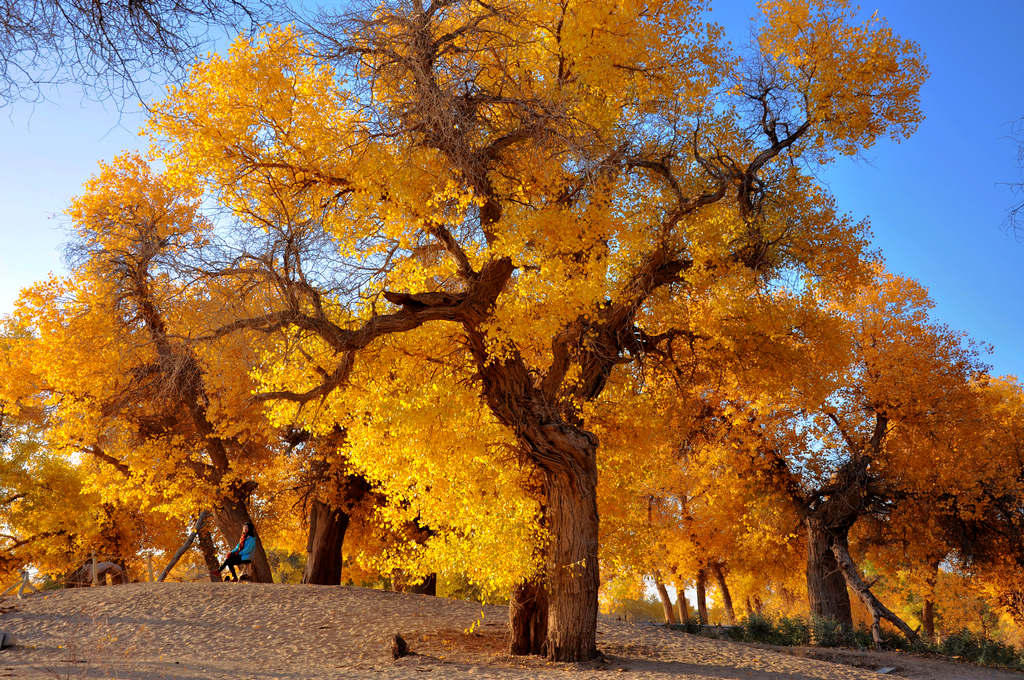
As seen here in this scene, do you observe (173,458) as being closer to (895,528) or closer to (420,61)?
(420,61)

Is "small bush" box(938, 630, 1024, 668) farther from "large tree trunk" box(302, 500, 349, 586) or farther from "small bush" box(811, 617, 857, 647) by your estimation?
"large tree trunk" box(302, 500, 349, 586)

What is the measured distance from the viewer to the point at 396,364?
36.8 ft

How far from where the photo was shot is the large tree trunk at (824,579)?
1756 cm

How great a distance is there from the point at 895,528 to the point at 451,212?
14758 mm

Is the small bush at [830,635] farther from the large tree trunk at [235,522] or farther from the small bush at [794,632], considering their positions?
the large tree trunk at [235,522]

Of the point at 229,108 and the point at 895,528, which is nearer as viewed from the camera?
the point at 229,108

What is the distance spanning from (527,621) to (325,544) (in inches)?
344

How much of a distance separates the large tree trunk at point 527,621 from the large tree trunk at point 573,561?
582mm

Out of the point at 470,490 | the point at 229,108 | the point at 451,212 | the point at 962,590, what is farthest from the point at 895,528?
the point at 229,108

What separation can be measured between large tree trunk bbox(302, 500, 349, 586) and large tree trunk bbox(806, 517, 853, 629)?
11.8m

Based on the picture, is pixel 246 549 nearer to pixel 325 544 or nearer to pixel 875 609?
pixel 325 544

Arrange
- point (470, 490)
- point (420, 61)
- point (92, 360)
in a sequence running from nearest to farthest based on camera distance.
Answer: point (420, 61)
point (470, 490)
point (92, 360)

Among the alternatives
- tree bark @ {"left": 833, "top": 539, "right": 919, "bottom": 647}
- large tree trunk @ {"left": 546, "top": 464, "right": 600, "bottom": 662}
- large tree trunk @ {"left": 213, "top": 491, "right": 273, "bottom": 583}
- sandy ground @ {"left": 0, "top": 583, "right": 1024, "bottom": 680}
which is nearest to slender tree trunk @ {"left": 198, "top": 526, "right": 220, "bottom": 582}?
large tree trunk @ {"left": 213, "top": 491, "right": 273, "bottom": 583}

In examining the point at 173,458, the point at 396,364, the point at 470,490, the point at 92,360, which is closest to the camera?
the point at 470,490
